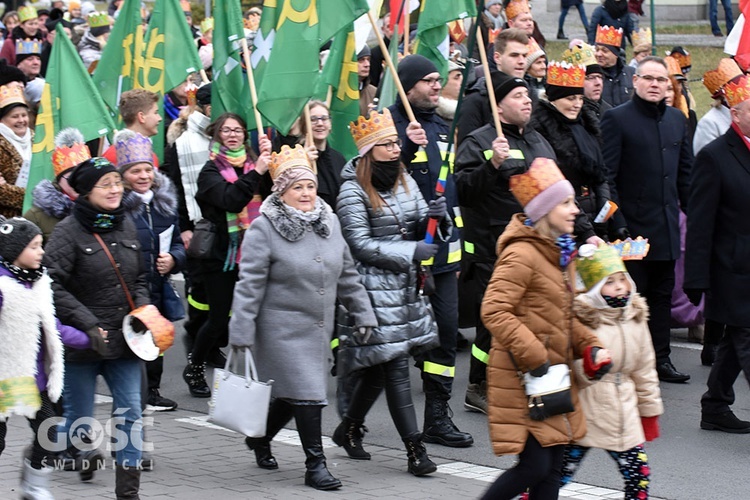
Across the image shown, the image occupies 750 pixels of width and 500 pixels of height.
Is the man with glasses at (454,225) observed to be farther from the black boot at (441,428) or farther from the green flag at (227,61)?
the green flag at (227,61)

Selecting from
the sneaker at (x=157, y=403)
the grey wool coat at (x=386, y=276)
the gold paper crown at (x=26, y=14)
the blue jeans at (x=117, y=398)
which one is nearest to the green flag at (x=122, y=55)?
the sneaker at (x=157, y=403)

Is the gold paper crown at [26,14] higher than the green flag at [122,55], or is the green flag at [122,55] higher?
the gold paper crown at [26,14]

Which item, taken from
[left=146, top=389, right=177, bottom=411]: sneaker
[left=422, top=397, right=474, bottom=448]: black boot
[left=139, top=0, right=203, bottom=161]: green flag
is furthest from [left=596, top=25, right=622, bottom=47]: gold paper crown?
[left=146, top=389, right=177, bottom=411]: sneaker

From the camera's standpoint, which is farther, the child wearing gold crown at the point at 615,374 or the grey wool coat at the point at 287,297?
the grey wool coat at the point at 287,297

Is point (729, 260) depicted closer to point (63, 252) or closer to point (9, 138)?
point (63, 252)

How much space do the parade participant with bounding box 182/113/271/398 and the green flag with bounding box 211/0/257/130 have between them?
578 millimetres

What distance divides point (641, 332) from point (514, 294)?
2.64 ft

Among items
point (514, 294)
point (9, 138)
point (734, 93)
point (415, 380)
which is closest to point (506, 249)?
point (514, 294)

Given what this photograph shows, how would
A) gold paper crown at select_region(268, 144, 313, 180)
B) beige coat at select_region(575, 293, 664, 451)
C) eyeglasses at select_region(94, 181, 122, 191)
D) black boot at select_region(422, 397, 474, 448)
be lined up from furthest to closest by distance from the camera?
black boot at select_region(422, 397, 474, 448) → gold paper crown at select_region(268, 144, 313, 180) → eyeglasses at select_region(94, 181, 122, 191) → beige coat at select_region(575, 293, 664, 451)

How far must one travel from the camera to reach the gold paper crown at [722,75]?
9.24 m

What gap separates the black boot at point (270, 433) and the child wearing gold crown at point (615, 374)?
69.4 inches

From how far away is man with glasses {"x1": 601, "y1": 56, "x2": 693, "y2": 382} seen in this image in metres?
9.49

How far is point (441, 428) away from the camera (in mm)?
8070

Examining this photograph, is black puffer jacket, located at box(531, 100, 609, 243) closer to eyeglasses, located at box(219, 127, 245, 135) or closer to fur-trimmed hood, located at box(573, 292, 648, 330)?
eyeglasses, located at box(219, 127, 245, 135)
